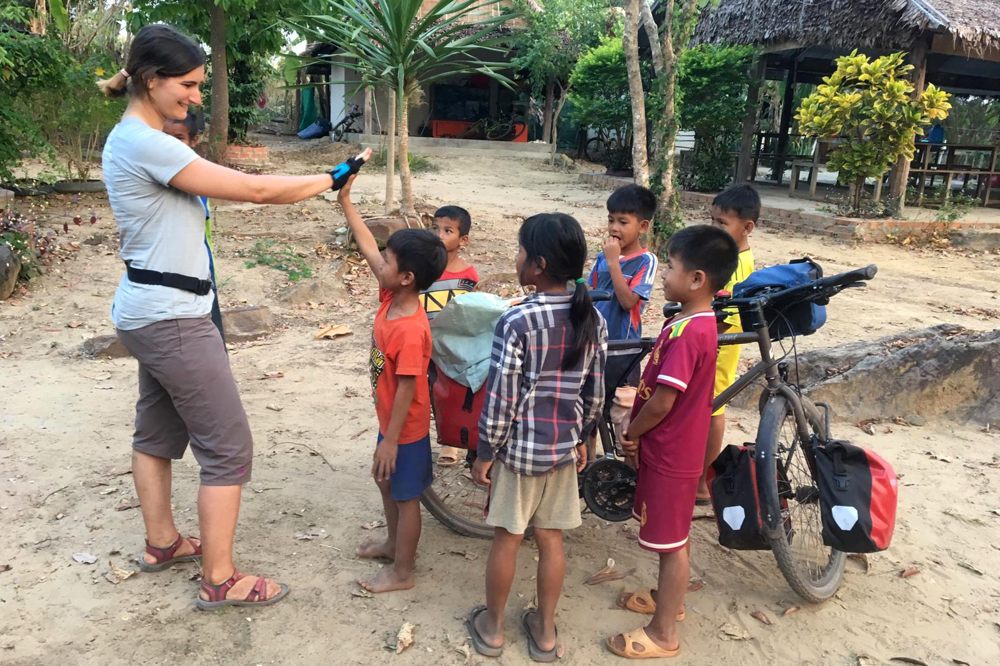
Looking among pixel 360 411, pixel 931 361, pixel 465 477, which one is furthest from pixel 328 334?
pixel 931 361

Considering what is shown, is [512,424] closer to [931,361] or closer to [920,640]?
[920,640]

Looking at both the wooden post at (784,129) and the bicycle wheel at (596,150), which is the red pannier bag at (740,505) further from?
the bicycle wheel at (596,150)

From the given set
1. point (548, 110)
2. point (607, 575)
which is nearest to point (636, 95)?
point (607, 575)

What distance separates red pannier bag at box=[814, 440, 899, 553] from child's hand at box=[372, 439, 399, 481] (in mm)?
1434

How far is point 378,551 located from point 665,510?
1162mm

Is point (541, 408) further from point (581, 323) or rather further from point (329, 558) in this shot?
point (329, 558)

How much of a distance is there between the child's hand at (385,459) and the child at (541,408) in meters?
0.36

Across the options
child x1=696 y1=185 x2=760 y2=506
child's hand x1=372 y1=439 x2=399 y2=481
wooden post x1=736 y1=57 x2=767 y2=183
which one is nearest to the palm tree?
child x1=696 y1=185 x2=760 y2=506

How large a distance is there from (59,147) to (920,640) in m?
11.4

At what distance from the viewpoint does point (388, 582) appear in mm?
2639

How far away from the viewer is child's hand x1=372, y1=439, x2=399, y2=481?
2.42 metres

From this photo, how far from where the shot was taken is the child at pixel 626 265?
287 cm

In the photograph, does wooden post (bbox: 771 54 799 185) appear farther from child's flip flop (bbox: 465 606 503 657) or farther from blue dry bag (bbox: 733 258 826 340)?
child's flip flop (bbox: 465 606 503 657)

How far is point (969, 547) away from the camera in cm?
309
